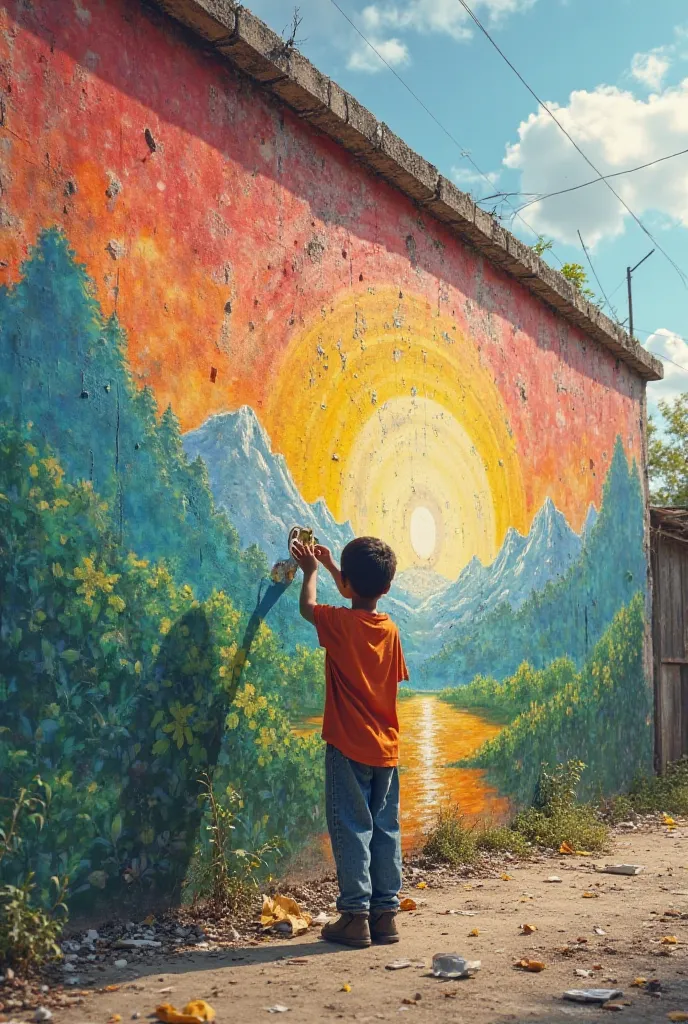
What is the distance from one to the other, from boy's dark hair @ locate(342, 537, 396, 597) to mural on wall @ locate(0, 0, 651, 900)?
514 mm

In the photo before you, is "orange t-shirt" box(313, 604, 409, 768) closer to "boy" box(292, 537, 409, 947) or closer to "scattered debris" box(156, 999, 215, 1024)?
"boy" box(292, 537, 409, 947)

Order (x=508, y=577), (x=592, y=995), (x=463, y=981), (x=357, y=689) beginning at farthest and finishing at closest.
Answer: (x=508, y=577) → (x=357, y=689) → (x=463, y=981) → (x=592, y=995)

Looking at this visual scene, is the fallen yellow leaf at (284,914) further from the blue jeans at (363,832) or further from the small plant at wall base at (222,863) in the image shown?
the blue jeans at (363,832)

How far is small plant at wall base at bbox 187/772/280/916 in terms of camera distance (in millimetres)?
3824

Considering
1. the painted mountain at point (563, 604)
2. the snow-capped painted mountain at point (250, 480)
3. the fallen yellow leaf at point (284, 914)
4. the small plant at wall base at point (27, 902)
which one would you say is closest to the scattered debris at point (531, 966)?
the fallen yellow leaf at point (284, 914)

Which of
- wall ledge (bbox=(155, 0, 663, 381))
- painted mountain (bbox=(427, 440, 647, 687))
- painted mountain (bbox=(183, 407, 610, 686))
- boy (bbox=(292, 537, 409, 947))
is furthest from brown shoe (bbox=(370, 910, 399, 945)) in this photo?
wall ledge (bbox=(155, 0, 663, 381))

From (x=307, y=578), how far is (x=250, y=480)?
0.52m

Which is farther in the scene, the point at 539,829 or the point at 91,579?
the point at 539,829

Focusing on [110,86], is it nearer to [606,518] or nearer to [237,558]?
[237,558]

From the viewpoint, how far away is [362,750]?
3766 millimetres

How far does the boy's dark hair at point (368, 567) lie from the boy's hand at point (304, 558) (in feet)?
0.74

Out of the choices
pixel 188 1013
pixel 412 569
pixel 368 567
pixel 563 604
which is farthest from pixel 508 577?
pixel 188 1013

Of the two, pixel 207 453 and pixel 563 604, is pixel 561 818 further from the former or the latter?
pixel 207 453

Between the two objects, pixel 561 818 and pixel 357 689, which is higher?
pixel 357 689
